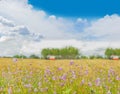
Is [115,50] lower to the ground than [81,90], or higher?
higher

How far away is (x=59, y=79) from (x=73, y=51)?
50.8m

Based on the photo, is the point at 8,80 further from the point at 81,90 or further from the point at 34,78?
the point at 81,90

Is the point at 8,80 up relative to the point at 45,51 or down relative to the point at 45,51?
down

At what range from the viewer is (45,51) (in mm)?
60406

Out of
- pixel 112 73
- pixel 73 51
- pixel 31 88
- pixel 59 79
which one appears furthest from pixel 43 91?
pixel 73 51

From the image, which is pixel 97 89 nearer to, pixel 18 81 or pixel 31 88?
pixel 31 88

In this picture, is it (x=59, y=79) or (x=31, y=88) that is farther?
(x=59, y=79)

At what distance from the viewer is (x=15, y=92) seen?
4.99 metres

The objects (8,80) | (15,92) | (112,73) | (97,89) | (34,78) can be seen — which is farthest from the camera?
(112,73)

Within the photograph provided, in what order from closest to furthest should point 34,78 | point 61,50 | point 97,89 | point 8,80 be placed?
point 97,89 → point 8,80 → point 34,78 → point 61,50

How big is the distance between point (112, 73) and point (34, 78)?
5.93 ft

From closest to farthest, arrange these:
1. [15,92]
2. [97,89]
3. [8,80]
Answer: [15,92] → [97,89] → [8,80]

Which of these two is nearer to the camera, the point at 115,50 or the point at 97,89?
the point at 97,89

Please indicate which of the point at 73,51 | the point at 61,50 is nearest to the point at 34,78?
the point at 73,51
